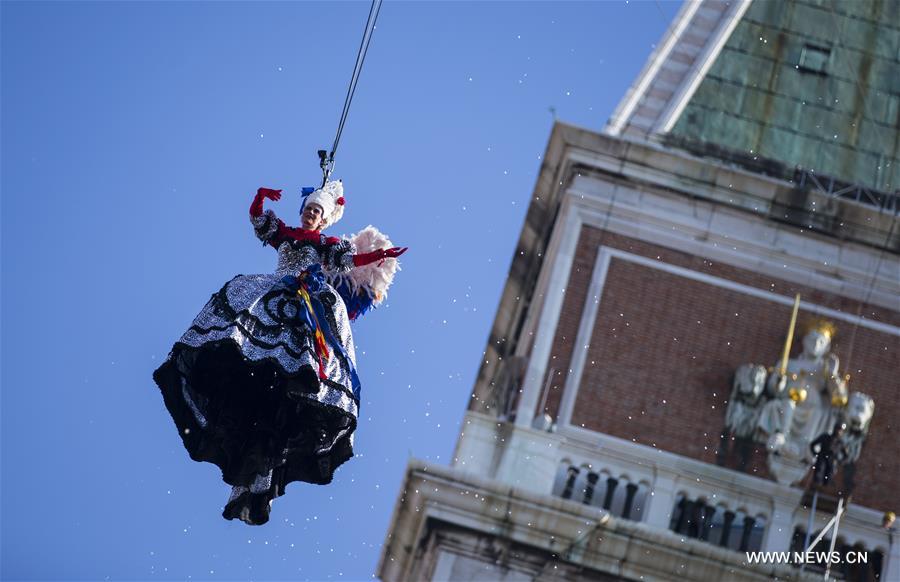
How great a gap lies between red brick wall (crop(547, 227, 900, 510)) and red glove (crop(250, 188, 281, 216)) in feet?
20.3

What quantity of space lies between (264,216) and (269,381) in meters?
A: 1.47

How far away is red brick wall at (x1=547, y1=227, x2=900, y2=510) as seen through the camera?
23.8 m

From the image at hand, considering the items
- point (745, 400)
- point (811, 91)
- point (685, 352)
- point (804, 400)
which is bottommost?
point (745, 400)

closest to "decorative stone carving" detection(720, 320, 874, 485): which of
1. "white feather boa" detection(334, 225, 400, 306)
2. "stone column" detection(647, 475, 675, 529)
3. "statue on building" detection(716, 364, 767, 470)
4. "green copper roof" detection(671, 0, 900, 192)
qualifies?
"statue on building" detection(716, 364, 767, 470)

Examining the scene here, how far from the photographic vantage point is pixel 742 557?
71.8ft

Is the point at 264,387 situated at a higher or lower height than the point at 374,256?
lower

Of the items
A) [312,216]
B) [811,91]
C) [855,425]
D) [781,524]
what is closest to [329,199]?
[312,216]

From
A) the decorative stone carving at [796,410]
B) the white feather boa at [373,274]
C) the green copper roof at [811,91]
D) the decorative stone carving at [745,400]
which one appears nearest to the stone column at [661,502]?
the decorative stone carving at [796,410]

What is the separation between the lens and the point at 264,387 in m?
17.5

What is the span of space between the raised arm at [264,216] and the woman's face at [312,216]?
7.1 inches

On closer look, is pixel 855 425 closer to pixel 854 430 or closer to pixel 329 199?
pixel 854 430

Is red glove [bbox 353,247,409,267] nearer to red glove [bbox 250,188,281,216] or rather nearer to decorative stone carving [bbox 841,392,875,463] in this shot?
red glove [bbox 250,188,281,216]

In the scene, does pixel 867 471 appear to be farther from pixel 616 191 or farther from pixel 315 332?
pixel 315 332

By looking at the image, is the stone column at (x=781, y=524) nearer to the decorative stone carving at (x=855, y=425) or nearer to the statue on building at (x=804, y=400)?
the statue on building at (x=804, y=400)
